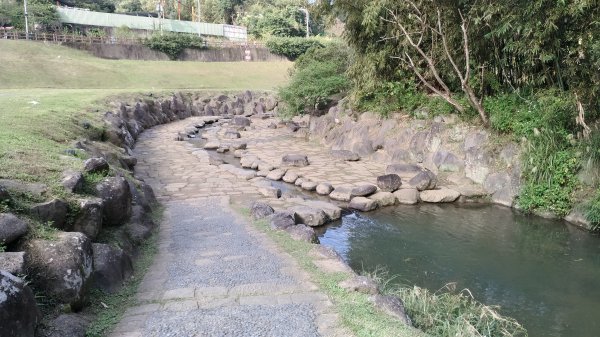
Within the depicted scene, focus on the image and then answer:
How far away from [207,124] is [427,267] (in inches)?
745

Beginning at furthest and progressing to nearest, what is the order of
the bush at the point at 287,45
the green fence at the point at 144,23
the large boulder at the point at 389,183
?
the bush at the point at 287,45 → the green fence at the point at 144,23 → the large boulder at the point at 389,183

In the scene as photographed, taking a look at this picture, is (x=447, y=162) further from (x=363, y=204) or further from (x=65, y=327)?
(x=65, y=327)

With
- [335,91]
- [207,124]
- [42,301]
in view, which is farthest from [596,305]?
[207,124]

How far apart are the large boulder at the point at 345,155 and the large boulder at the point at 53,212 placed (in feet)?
34.3

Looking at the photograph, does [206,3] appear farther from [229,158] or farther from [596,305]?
[596,305]

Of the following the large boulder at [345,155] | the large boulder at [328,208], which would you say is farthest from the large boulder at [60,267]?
the large boulder at [345,155]

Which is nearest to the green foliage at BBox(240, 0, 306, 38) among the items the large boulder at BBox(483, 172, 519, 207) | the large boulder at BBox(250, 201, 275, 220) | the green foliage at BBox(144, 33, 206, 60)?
the green foliage at BBox(144, 33, 206, 60)

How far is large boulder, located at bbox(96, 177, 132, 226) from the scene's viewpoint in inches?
249

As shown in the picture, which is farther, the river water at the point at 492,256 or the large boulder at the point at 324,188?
the large boulder at the point at 324,188

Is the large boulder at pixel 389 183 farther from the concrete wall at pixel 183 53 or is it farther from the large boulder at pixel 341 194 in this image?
the concrete wall at pixel 183 53

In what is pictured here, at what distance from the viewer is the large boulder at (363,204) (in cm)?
1055

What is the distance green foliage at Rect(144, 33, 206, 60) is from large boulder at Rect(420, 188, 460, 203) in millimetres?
32357

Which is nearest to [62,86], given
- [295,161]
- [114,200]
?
[295,161]

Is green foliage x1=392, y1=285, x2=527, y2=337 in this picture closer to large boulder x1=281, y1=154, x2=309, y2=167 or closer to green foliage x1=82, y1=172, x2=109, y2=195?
green foliage x1=82, y1=172, x2=109, y2=195
